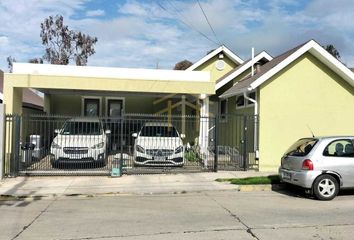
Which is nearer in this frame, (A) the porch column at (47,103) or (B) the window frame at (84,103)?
(A) the porch column at (47,103)

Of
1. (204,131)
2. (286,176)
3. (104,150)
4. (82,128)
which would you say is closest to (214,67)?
(204,131)

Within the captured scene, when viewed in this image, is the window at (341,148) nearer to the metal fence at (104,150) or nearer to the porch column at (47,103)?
the metal fence at (104,150)

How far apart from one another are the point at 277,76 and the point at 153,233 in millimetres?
10272

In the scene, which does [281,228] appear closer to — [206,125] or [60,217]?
[60,217]

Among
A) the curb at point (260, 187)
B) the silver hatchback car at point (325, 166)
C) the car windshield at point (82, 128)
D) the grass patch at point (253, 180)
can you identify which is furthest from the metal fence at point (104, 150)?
the silver hatchback car at point (325, 166)

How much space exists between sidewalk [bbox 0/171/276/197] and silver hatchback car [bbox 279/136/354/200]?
228 centimetres

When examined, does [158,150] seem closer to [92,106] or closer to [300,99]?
[300,99]

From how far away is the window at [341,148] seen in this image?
1080cm

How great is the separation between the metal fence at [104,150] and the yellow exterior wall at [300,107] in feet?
2.01

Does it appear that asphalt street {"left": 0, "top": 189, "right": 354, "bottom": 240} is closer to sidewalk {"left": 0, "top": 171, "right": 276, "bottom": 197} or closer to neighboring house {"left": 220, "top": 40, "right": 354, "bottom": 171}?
sidewalk {"left": 0, "top": 171, "right": 276, "bottom": 197}

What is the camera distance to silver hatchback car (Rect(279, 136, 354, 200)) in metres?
10.6

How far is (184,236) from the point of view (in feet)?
23.0

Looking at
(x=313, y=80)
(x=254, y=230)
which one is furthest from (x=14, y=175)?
(x=313, y=80)

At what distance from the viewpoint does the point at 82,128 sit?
15.9 meters
